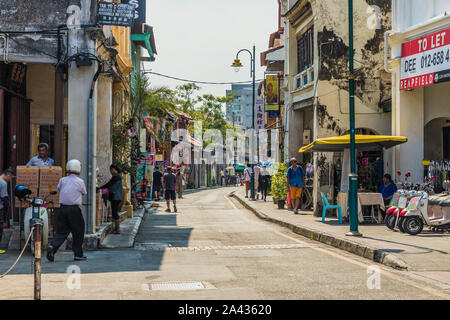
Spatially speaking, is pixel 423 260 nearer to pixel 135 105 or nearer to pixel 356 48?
pixel 356 48

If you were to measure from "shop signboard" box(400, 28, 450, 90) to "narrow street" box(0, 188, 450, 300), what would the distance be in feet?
19.1

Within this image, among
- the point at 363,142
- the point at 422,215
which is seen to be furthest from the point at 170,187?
the point at 422,215

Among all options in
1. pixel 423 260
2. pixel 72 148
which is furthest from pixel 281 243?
pixel 72 148

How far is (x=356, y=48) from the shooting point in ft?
67.4

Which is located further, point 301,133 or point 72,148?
point 301,133

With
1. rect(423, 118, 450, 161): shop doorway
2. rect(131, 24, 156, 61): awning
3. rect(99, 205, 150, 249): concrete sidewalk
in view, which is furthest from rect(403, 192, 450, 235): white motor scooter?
rect(131, 24, 156, 61): awning

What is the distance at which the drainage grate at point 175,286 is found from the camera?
7984 millimetres

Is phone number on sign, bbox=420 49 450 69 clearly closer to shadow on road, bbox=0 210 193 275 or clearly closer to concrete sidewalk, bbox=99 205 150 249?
shadow on road, bbox=0 210 193 275

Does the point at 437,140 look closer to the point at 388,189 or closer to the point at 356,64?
the point at 388,189

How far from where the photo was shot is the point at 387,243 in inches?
491

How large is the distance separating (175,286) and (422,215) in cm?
807

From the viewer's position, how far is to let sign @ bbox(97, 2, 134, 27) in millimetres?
12852

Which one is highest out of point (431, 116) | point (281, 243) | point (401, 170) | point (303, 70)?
point (303, 70)
